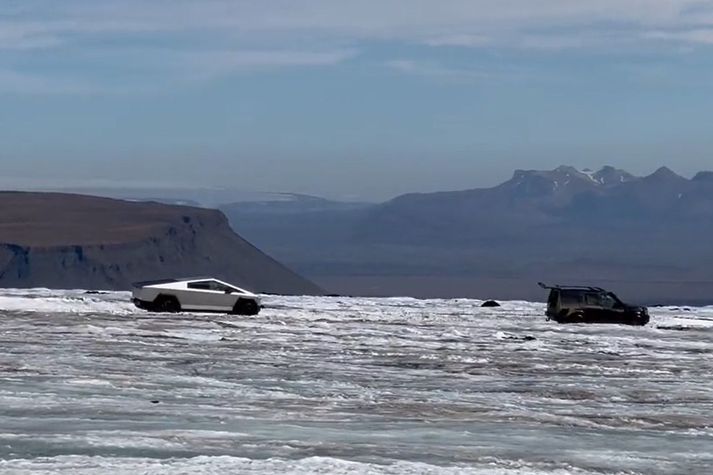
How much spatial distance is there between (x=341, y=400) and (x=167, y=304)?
24.4 meters

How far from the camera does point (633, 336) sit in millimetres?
39031

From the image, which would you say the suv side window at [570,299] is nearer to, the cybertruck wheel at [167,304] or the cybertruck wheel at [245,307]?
the cybertruck wheel at [245,307]

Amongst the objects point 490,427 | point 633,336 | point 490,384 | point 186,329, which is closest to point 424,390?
point 490,384

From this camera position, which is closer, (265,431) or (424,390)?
(265,431)

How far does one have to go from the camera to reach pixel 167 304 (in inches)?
1692

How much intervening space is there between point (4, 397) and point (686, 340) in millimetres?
25740

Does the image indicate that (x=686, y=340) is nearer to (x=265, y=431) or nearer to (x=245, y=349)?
(x=245, y=349)

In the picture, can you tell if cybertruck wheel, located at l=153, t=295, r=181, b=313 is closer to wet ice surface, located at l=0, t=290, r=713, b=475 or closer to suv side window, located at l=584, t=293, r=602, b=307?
wet ice surface, located at l=0, t=290, r=713, b=475

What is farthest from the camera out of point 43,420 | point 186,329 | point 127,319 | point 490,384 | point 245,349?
point 127,319

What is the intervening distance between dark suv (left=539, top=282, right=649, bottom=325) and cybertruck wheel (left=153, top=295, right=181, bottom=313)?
12563 millimetres

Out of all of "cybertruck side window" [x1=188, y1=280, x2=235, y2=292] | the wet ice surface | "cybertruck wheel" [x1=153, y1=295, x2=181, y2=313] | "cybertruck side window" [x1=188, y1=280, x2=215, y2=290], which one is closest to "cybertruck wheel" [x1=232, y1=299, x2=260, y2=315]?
"cybertruck side window" [x1=188, y1=280, x2=235, y2=292]

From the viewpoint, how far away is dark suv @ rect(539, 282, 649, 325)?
45500 millimetres

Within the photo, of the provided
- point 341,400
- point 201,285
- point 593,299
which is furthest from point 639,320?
point 341,400

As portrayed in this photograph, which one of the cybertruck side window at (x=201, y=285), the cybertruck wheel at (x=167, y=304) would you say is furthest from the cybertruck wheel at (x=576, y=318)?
the cybertruck wheel at (x=167, y=304)
